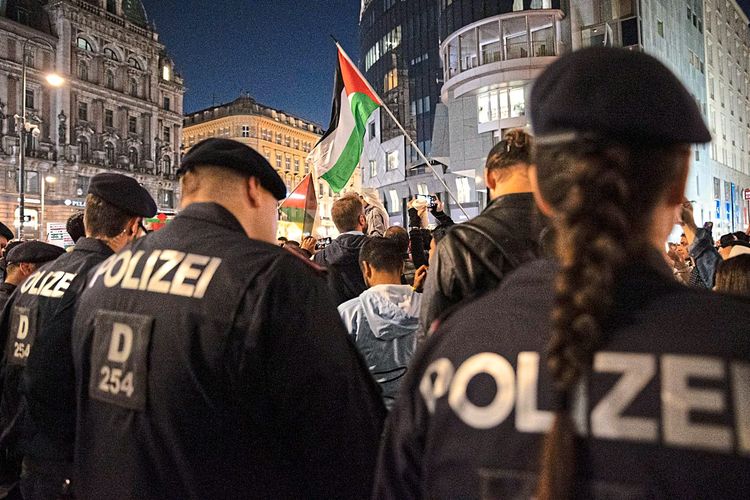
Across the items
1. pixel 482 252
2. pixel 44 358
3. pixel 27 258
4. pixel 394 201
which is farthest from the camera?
pixel 394 201

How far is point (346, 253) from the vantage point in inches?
218

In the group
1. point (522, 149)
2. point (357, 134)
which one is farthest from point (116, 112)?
point (522, 149)

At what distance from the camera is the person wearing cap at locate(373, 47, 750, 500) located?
96 centimetres

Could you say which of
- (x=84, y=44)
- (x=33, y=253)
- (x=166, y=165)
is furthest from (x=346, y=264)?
(x=166, y=165)

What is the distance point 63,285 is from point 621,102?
2.87 m

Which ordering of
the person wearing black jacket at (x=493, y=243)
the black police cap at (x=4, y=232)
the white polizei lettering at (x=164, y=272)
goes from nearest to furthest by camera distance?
the white polizei lettering at (x=164, y=272) → the person wearing black jacket at (x=493, y=243) → the black police cap at (x=4, y=232)

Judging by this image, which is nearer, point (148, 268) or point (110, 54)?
point (148, 268)

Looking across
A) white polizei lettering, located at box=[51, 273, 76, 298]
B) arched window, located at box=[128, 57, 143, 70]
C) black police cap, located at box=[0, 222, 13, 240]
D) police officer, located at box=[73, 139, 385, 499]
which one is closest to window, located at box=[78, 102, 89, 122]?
arched window, located at box=[128, 57, 143, 70]

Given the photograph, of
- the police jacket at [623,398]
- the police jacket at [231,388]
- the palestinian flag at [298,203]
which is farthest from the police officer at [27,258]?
the palestinian flag at [298,203]

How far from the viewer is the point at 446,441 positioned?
117 centimetres

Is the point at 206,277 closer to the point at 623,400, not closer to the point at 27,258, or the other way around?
the point at 623,400

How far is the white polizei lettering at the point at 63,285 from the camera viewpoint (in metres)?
2.91

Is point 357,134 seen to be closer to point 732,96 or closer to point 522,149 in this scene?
point 522,149

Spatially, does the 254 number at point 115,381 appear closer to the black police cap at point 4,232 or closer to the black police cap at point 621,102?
the black police cap at point 621,102
